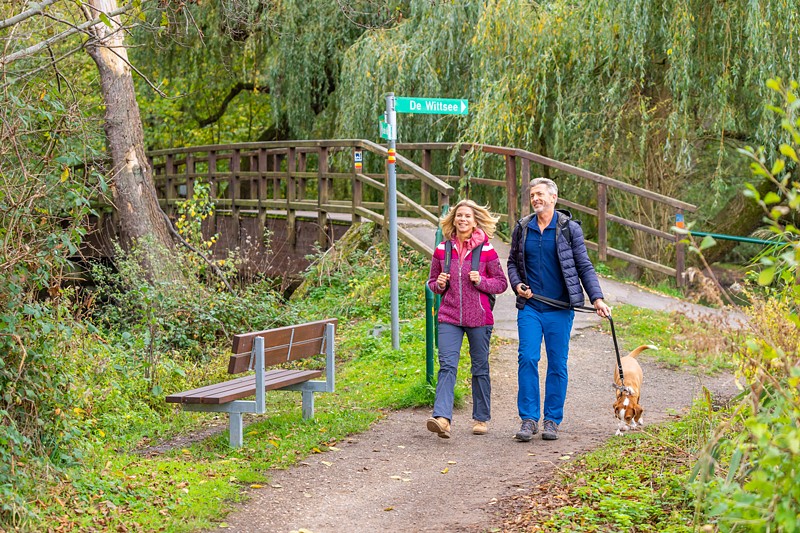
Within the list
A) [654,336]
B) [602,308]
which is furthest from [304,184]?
[602,308]

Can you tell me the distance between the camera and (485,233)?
717cm

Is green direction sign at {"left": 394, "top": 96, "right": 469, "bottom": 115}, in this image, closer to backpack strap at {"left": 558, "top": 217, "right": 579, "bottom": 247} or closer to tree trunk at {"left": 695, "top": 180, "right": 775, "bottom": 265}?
backpack strap at {"left": 558, "top": 217, "right": 579, "bottom": 247}

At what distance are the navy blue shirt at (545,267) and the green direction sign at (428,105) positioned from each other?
2.79 m

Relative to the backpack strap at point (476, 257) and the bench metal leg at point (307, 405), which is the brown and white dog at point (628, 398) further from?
the bench metal leg at point (307, 405)

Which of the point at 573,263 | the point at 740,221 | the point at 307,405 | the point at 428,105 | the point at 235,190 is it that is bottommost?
the point at 307,405

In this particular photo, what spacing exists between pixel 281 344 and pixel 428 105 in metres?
3.36

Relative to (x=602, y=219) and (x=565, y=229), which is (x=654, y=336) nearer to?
(x=602, y=219)

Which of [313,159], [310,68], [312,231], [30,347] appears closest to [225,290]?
[312,231]

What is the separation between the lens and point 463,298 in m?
7.01

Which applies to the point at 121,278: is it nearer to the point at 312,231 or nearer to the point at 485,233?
the point at 312,231

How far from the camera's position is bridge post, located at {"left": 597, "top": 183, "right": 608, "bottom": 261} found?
43.6ft

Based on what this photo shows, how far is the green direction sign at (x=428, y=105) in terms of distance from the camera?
30.8 feet

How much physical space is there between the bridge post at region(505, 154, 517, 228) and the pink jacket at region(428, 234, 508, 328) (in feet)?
23.6

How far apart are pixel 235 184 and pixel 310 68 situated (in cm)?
270
